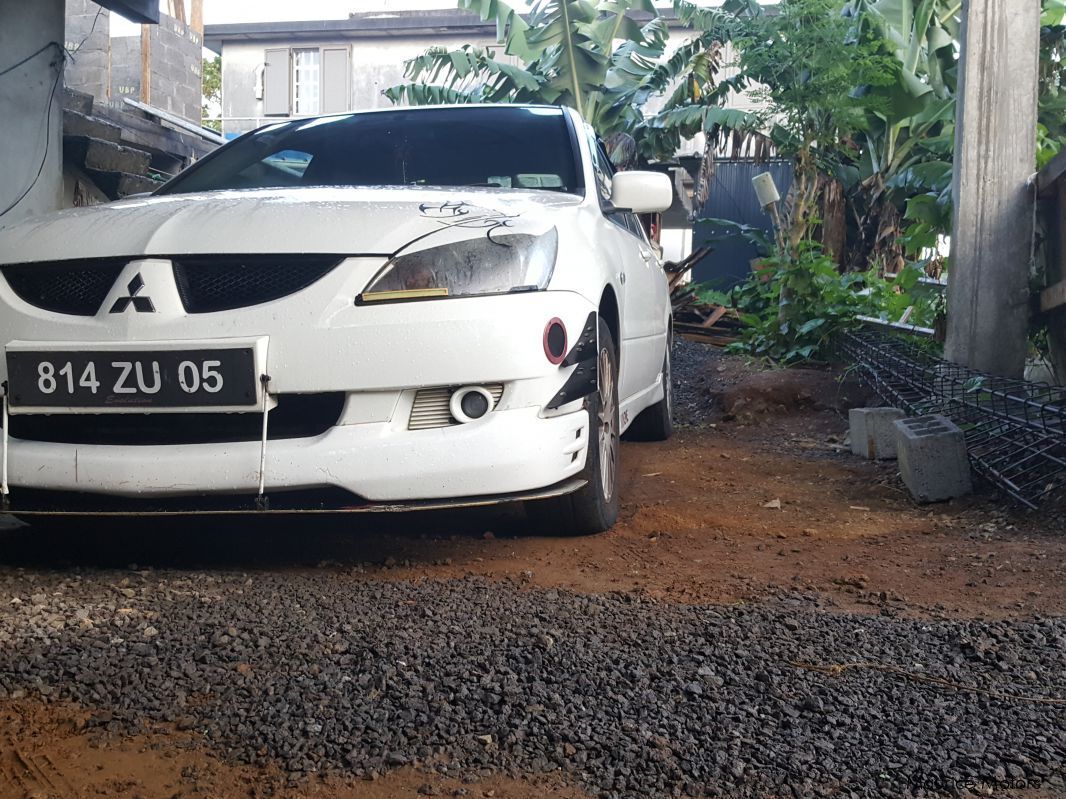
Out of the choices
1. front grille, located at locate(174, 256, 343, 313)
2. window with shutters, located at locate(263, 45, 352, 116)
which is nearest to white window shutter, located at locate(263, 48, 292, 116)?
window with shutters, located at locate(263, 45, 352, 116)

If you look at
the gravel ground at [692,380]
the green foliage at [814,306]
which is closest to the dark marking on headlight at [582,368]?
the gravel ground at [692,380]

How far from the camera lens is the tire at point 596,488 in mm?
3596

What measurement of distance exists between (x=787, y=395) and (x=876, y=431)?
251 cm

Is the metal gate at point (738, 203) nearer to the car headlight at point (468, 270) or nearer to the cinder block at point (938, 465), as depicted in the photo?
the cinder block at point (938, 465)

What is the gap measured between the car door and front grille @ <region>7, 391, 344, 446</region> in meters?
1.48

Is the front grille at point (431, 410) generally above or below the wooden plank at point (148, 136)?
below

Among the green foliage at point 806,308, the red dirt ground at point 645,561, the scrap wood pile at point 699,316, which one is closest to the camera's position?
the red dirt ground at point 645,561

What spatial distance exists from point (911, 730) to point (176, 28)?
17.7m

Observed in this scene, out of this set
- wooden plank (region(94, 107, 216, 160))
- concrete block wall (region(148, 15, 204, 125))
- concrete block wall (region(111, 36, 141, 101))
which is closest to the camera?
wooden plank (region(94, 107, 216, 160))

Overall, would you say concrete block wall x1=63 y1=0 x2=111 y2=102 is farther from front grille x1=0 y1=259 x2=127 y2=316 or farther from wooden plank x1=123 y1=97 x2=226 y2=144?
front grille x1=0 y1=259 x2=127 y2=316

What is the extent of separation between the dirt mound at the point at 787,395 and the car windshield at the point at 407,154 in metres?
3.80

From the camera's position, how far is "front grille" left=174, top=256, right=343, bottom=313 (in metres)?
3.11

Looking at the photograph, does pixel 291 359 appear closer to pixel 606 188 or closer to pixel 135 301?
pixel 135 301

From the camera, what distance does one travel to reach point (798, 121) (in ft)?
35.7
